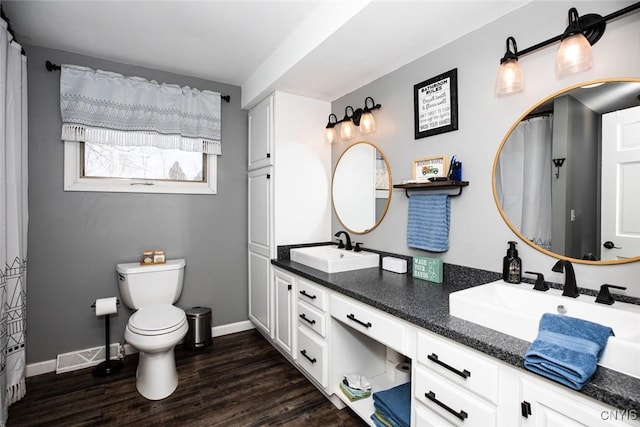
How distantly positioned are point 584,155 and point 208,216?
2.66 meters

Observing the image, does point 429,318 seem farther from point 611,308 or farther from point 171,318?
point 171,318

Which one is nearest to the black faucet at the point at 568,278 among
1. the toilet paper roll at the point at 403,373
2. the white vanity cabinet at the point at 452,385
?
the white vanity cabinet at the point at 452,385

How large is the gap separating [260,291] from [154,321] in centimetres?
93

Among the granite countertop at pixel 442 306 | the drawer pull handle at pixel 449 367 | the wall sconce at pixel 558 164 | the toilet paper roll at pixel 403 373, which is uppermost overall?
the wall sconce at pixel 558 164

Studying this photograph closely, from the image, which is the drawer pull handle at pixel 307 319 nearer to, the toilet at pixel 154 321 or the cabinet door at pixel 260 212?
the cabinet door at pixel 260 212

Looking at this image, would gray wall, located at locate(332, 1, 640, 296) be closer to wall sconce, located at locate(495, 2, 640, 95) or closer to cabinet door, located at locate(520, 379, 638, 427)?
wall sconce, located at locate(495, 2, 640, 95)

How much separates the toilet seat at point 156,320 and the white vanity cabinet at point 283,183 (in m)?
0.74

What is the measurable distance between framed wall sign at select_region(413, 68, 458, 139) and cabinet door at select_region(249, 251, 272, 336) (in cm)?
158

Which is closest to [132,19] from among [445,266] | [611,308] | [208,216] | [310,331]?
[208,216]

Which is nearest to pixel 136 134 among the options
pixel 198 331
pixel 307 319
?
pixel 198 331

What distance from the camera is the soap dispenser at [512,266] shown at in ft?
4.83

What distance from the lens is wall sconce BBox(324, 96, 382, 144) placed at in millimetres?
2291

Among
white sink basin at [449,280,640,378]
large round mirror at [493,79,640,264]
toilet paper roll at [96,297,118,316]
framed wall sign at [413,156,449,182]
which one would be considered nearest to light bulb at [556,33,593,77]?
large round mirror at [493,79,640,264]

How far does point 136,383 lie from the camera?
86.2 inches
